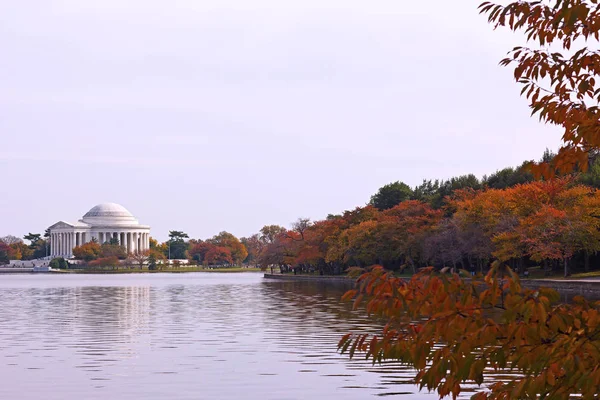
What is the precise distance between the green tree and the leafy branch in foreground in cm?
12046

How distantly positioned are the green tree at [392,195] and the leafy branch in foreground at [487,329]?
120 meters

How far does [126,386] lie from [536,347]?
15196mm

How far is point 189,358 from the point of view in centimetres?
2592

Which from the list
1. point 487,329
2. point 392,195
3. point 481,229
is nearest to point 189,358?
point 487,329

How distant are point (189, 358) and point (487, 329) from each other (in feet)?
65.3

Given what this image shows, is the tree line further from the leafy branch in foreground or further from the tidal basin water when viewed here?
the leafy branch in foreground

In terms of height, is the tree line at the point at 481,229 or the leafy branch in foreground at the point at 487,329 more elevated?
the tree line at the point at 481,229

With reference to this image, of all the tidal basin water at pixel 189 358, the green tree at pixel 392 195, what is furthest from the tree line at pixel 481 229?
the tidal basin water at pixel 189 358

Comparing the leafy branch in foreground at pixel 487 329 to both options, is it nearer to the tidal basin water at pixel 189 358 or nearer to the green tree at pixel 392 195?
the tidal basin water at pixel 189 358

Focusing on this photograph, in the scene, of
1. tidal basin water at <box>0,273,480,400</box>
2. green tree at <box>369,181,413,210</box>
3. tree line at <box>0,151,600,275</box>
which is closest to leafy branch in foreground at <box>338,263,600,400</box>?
tidal basin water at <box>0,273,480,400</box>

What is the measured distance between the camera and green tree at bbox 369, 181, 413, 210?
128m

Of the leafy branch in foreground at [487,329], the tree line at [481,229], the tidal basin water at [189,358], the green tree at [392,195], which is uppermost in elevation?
the green tree at [392,195]

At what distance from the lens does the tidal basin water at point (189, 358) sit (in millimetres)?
20031

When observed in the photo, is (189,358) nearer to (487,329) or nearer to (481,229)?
(487,329)
